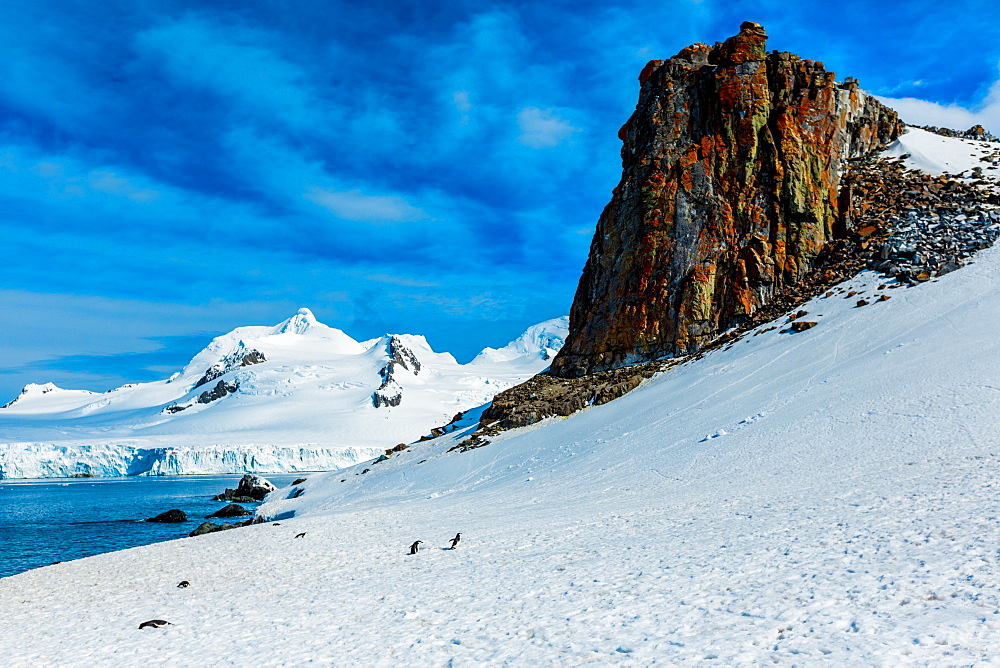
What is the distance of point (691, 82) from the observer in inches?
2000

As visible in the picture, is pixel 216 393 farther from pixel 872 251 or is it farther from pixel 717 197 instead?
pixel 872 251

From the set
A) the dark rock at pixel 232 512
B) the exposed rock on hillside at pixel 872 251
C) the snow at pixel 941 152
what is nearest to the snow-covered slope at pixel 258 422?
the dark rock at pixel 232 512

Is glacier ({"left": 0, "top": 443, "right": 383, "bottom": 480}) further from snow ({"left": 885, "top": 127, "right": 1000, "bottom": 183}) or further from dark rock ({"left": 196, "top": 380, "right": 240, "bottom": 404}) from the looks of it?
snow ({"left": 885, "top": 127, "right": 1000, "bottom": 183})

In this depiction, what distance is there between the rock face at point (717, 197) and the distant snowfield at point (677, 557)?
575 inches

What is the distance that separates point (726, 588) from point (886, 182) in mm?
47863

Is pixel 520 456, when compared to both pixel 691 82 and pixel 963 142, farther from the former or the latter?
pixel 963 142

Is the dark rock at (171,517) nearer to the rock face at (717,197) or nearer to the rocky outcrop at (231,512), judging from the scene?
the rocky outcrop at (231,512)

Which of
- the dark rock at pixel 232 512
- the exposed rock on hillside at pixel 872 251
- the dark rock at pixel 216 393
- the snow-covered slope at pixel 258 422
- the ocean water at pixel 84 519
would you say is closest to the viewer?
the ocean water at pixel 84 519

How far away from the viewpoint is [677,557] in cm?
1230

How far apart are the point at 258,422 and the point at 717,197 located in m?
119

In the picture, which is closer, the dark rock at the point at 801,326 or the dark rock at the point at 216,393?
the dark rock at the point at 801,326

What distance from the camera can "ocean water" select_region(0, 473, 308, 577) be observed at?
32.3 metres

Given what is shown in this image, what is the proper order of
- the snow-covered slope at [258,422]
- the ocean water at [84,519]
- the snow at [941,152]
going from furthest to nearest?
1. the snow-covered slope at [258,422]
2. the snow at [941,152]
3. the ocean water at [84,519]

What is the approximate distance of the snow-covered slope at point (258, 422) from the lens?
102 m
